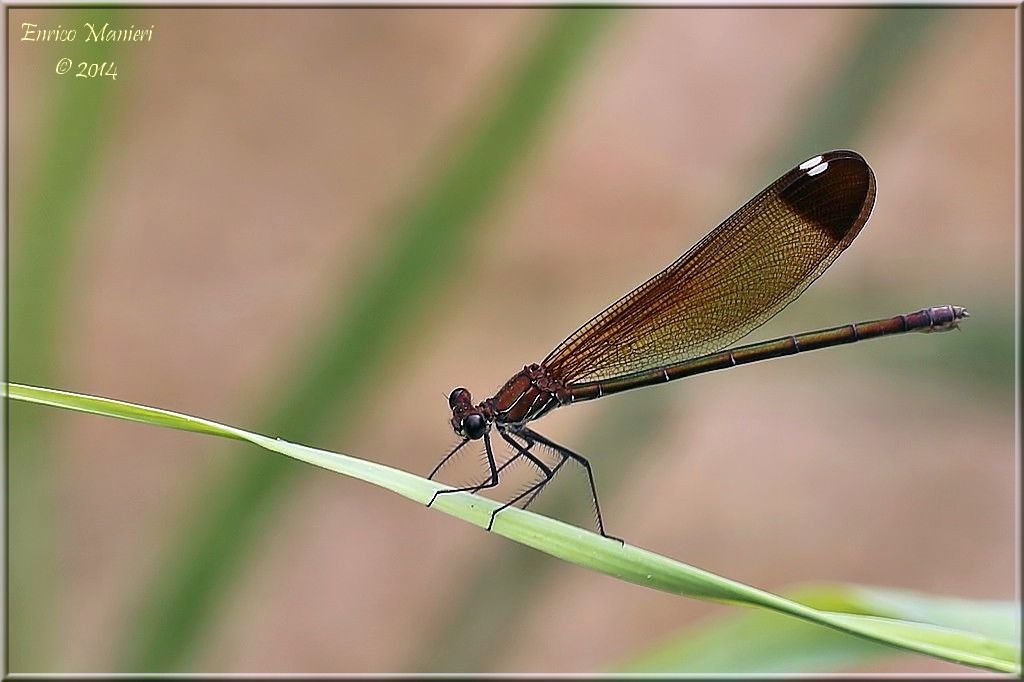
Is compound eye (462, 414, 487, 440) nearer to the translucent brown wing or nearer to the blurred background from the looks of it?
the translucent brown wing

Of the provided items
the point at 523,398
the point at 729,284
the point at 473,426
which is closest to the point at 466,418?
the point at 473,426

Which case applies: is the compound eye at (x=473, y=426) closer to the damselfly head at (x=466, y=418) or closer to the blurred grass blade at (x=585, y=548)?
the damselfly head at (x=466, y=418)

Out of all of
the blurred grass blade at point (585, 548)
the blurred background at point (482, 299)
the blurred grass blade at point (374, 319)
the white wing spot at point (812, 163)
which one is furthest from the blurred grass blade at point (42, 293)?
the blurred background at point (482, 299)

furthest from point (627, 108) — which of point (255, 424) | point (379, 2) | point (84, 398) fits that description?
point (84, 398)

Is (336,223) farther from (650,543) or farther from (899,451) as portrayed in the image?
(899,451)

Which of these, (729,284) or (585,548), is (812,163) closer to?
(729,284)
